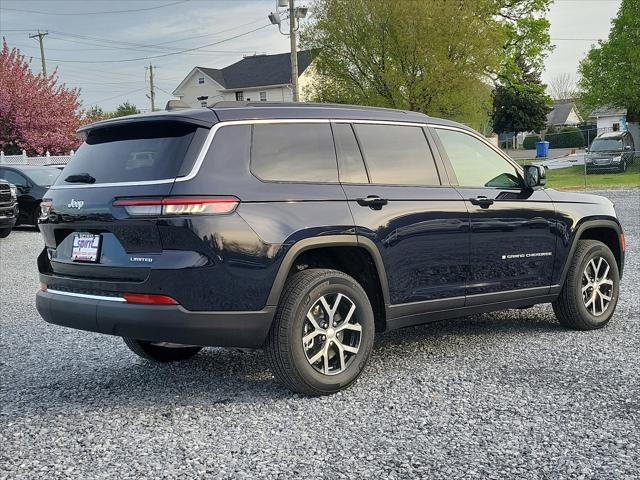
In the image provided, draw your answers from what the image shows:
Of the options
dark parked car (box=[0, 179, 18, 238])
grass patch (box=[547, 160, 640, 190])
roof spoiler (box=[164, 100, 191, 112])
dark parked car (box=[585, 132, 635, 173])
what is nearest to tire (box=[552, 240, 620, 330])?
roof spoiler (box=[164, 100, 191, 112])

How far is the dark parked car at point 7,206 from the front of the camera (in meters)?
14.2

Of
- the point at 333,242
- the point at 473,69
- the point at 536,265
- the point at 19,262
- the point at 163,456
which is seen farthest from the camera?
the point at 473,69

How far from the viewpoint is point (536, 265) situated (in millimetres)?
5633

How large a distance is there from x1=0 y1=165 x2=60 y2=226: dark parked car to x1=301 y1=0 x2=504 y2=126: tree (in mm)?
20127

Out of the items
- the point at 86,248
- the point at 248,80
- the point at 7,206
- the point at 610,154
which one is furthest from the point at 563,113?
the point at 86,248

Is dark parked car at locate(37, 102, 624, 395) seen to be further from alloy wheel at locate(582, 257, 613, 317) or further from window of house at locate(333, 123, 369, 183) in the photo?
alloy wheel at locate(582, 257, 613, 317)

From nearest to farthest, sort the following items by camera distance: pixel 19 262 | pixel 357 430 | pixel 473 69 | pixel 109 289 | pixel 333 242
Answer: pixel 357 430 < pixel 109 289 < pixel 333 242 < pixel 19 262 < pixel 473 69

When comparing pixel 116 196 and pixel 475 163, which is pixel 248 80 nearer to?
pixel 475 163

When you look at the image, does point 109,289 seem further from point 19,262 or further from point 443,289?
point 19,262

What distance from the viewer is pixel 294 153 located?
4.46m

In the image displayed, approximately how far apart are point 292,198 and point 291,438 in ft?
4.65

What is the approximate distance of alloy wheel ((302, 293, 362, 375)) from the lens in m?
4.31

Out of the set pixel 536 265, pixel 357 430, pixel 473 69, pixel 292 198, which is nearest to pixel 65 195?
pixel 292 198

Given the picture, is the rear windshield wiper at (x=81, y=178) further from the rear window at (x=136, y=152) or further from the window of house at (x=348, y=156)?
the window of house at (x=348, y=156)
